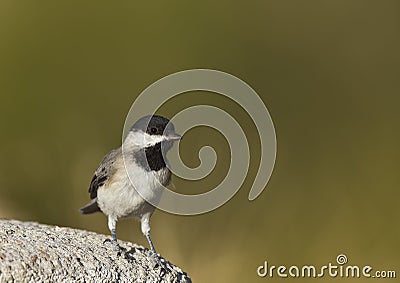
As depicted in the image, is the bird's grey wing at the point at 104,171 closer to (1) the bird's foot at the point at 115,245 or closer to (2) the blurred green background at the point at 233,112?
(1) the bird's foot at the point at 115,245

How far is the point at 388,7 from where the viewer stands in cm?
755

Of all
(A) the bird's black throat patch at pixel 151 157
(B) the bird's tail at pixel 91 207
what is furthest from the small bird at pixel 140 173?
(B) the bird's tail at pixel 91 207

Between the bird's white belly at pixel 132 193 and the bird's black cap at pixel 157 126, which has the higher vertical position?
the bird's black cap at pixel 157 126

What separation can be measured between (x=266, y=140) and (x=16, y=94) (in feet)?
7.11

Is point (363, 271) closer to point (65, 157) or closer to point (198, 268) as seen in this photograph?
point (198, 268)

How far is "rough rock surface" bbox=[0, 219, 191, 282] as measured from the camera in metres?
3.52

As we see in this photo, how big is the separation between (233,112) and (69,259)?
3.16 metres

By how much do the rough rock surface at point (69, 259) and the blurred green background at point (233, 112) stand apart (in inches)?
64.0

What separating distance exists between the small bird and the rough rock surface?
14.8 inches

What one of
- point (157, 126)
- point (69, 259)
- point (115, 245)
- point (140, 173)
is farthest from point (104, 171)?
point (69, 259)

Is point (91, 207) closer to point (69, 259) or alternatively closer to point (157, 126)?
point (157, 126)

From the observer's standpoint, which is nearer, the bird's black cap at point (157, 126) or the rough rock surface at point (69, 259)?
the rough rock surface at point (69, 259)

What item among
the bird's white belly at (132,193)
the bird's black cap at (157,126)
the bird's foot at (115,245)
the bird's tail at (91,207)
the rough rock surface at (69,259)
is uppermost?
the bird's black cap at (157,126)

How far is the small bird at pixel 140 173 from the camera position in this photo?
189 inches
